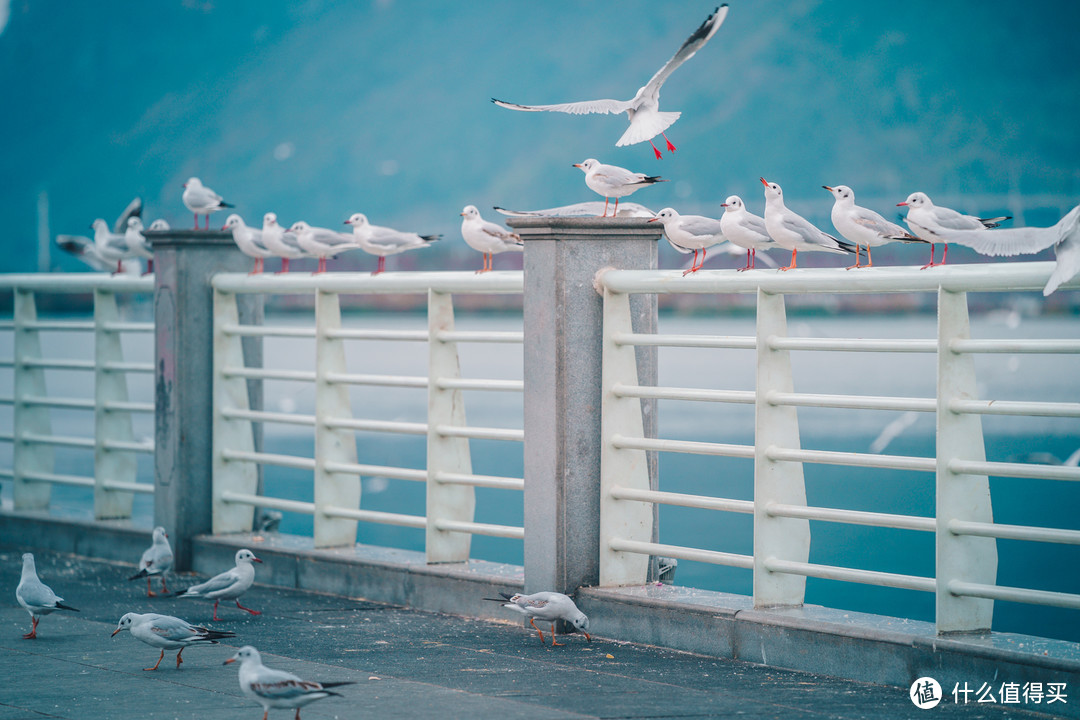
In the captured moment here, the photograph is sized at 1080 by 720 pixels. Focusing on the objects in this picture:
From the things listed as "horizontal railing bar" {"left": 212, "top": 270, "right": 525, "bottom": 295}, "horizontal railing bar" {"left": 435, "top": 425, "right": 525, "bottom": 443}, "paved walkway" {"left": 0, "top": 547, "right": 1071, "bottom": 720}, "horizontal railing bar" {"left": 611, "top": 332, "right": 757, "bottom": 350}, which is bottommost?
"paved walkway" {"left": 0, "top": 547, "right": 1071, "bottom": 720}

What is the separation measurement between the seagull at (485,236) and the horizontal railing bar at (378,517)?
150 cm

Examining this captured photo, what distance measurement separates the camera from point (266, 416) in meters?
8.81

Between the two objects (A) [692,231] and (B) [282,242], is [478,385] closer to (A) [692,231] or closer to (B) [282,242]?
(A) [692,231]

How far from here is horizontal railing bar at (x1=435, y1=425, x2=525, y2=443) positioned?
24.0 feet

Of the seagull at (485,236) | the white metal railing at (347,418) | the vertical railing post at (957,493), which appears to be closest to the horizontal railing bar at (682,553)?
the white metal railing at (347,418)

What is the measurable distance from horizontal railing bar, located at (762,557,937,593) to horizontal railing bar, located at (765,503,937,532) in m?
0.20

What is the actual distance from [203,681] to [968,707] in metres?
3.05

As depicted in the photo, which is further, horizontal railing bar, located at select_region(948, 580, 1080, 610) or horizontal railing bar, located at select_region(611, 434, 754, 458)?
horizontal railing bar, located at select_region(611, 434, 754, 458)

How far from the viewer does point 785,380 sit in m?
6.30

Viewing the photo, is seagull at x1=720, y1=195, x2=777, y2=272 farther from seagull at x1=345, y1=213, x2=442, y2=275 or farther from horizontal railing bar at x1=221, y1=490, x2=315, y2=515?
horizontal railing bar at x1=221, y1=490, x2=315, y2=515

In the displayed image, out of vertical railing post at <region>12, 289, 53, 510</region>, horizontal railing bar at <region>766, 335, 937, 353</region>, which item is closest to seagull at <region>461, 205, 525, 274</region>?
horizontal railing bar at <region>766, 335, 937, 353</region>

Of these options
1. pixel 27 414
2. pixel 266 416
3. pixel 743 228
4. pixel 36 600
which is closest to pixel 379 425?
pixel 266 416

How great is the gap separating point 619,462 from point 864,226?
176cm

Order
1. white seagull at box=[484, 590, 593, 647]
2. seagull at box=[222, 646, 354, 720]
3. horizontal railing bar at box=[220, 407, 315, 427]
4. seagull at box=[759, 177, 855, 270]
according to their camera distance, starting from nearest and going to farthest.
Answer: seagull at box=[222, 646, 354, 720] < seagull at box=[759, 177, 855, 270] < white seagull at box=[484, 590, 593, 647] < horizontal railing bar at box=[220, 407, 315, 427]
